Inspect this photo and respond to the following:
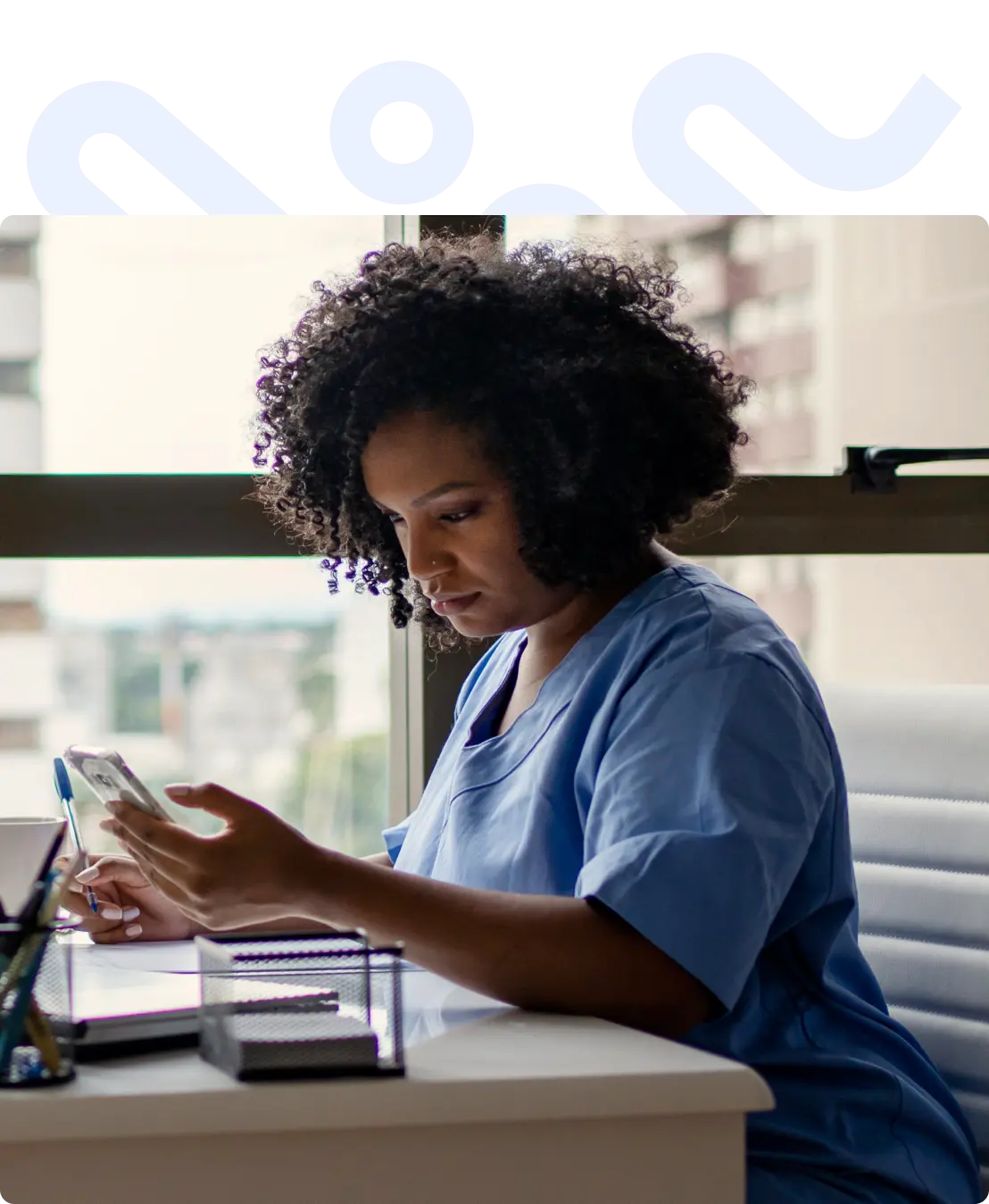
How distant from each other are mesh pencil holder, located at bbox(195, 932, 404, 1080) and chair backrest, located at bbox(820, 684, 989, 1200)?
0.68 meters

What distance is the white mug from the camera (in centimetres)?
116

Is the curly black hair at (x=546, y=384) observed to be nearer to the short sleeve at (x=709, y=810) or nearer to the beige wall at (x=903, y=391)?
the short sleeve at (x=709, y=810)

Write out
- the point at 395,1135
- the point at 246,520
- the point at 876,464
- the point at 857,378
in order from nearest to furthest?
the point at 395,1135
the point at 246,520
the point at 876,464
the point at 857,378

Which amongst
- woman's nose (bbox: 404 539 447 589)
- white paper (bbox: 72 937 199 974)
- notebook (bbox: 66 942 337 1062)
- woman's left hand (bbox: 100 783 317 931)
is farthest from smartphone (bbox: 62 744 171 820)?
woman's nose (bbox: 404 539 447 589)

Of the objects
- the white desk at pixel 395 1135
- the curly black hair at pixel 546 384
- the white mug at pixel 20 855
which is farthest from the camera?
the curly black hair at pixel 546 384

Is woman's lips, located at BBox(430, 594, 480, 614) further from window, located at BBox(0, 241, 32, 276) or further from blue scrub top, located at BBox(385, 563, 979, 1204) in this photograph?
window, located at BBox(0, 241, 32, 276)

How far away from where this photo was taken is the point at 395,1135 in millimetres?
760

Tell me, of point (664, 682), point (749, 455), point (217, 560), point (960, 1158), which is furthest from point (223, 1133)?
point (749, 455)

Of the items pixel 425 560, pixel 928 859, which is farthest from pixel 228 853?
pixel 928 859

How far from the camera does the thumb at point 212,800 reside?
0.92 meters

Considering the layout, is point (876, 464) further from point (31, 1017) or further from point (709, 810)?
point (31, 1017)

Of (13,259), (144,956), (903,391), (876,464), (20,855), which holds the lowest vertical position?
(144,956)

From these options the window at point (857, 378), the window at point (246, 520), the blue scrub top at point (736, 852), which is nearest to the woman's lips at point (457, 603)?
the blue scrub top at point (736, 852)

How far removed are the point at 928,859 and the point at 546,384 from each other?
575mm
